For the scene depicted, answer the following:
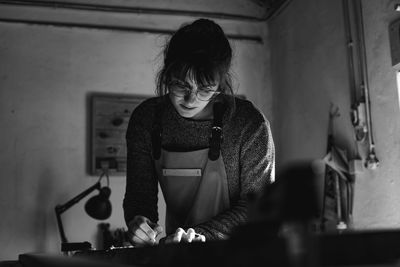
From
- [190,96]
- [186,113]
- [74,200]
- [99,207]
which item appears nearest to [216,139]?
[186,113]

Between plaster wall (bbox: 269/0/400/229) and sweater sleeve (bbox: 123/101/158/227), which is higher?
plaster wall (bbox: 269/0/400/229)

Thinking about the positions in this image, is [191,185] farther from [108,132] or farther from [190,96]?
[108,132]

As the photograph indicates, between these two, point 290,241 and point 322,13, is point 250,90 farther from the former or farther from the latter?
point 290,241

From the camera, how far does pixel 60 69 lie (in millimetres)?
3723

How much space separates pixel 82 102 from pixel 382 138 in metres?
2.17

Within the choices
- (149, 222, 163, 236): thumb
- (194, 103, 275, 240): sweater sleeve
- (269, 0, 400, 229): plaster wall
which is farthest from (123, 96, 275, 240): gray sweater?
(269, 0, 400, 229): plaster wall

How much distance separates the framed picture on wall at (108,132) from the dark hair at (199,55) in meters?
2.15

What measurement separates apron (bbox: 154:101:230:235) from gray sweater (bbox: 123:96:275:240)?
0.09 ft

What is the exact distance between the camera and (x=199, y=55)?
1487 mm

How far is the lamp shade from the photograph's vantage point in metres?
3.29

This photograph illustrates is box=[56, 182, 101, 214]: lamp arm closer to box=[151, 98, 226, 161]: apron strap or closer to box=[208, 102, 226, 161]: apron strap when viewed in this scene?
box=[151, 98, 226, 161]: apron strap

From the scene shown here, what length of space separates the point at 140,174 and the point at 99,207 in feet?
5.49

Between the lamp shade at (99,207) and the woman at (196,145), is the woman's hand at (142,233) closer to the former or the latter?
the woman at (196,145)

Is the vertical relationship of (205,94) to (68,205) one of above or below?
above
